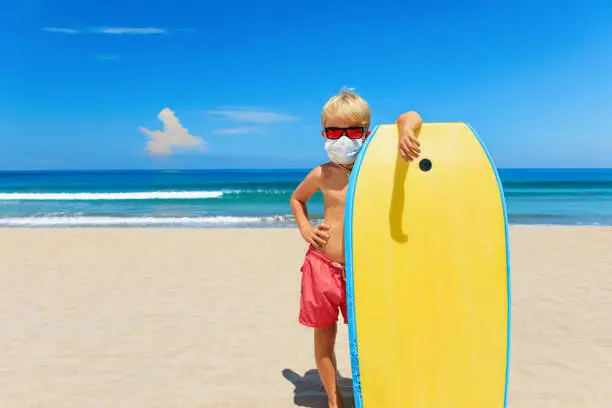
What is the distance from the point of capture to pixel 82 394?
3092 millimetres

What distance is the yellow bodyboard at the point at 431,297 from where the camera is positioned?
222 cm

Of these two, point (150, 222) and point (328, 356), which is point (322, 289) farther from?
point (150, 222)

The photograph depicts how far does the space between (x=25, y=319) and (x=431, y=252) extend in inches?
161

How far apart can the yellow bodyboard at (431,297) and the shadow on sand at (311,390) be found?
0.77m

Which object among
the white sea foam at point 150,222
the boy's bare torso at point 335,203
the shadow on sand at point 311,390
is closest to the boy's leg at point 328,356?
the shadow on sand at point 311,390

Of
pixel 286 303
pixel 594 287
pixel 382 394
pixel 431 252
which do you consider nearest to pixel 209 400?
pixel 382 394

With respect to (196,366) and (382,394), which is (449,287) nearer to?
(382,394)

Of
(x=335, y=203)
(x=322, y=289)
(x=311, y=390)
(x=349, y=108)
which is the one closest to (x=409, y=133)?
(x=349, y=108)

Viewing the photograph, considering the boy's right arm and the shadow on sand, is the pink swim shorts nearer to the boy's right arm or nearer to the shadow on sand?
the boy's right arm

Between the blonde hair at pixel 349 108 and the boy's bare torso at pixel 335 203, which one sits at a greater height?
the blonde hair at pixel 349 108

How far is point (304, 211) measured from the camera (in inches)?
107

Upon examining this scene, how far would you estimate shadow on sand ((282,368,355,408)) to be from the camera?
2963mm

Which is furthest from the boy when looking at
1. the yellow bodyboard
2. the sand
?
the sand

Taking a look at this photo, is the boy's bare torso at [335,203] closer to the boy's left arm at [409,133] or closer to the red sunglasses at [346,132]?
the red sunglasses at [346,132]
